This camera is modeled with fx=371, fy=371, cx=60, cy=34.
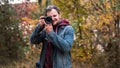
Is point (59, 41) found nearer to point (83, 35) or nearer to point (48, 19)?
point (48, 19)

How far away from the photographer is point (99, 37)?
29.1 feet

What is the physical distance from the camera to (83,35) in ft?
30.0

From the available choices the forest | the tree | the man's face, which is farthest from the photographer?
the tree

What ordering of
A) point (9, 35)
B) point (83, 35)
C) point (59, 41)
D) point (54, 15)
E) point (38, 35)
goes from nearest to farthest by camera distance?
point (59, 41)
point (54, 15)
point (38, 35)
point (83, 35)
point (9, 35)

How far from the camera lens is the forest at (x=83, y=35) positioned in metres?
8.77

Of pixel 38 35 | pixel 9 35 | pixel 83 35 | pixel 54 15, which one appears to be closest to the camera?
pixel 54 15

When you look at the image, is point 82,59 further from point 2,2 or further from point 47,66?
point 47,66

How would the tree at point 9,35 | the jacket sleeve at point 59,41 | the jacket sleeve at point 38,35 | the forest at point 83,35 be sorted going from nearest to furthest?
the jacket sleeve at point 59,41
the jacket sleeve at point 38,35
the forest at point 83,35
the tree at point 9,35

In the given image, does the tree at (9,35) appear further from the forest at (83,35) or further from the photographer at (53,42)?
the photographer at (53,42)

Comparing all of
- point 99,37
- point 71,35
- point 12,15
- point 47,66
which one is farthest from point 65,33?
point 12,15

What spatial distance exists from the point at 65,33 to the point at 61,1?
5163mm

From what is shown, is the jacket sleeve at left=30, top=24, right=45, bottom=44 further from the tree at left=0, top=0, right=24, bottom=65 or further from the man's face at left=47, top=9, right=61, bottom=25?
the tree at left=0, top=0, right=24, bottom=65

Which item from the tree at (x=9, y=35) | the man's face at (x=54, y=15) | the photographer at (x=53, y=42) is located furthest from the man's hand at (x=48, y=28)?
the tree at (x=9, y=35)

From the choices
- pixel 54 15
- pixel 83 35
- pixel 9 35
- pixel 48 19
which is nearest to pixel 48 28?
pixel 48 19
